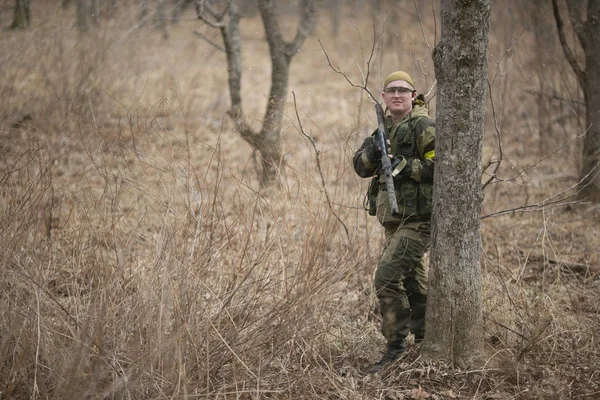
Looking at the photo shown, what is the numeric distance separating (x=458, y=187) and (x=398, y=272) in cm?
63

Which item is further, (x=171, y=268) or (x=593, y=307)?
(x=593, y=307)

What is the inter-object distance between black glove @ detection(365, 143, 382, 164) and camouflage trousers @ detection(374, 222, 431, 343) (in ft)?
1.44

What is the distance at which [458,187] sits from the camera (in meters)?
3.43

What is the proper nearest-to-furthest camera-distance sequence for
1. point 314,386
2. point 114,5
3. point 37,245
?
point 314,386, point 37,245, point 114,5

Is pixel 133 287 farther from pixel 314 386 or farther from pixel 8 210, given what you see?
pixel 314 386

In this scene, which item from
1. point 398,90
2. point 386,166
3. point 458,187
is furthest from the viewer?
point 398,90

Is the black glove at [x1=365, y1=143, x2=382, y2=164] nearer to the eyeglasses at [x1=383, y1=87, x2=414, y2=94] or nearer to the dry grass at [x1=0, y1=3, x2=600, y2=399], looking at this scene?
the eyeglasses at [x1=383, y1=87, x2=414, y2=94]

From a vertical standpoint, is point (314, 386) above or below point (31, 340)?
below

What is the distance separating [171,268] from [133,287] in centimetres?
48

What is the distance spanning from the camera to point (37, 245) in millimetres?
3949

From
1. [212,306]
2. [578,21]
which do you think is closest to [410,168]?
[212,306]

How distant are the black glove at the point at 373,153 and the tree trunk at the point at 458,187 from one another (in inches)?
15.1

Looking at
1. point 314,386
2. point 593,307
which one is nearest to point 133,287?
point 314,386

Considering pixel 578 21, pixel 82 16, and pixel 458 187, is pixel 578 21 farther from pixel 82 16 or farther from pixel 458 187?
pixel 82 16
